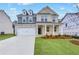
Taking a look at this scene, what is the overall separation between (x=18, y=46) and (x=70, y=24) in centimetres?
163

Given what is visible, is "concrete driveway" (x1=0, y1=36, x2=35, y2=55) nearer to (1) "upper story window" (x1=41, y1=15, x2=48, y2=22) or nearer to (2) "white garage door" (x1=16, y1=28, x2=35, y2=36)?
(2) "white garage door" (x1=16, y1=28, x2=35, y2=36)

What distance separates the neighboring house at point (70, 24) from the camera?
6680mm

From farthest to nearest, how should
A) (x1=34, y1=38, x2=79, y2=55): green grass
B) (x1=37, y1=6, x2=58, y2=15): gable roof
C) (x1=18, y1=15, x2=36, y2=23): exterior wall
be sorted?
(x1=18, y1=15, x2=36, y2=23): exterior wall, (x1=37, y1=6, x2=58, y2=15): gable roof, (x1=34, y1=38, x2=79, y2=55): green grass

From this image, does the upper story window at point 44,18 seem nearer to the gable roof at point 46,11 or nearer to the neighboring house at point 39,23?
the neighboring house at point 39,23

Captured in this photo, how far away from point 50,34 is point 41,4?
90 centimetres

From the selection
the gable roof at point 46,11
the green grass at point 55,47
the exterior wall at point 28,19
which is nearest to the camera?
the green grass at point 55,47

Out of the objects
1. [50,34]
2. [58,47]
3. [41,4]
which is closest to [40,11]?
[41,4]

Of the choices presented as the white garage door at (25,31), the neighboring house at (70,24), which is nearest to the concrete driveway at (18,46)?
the white garage door at (25,31)

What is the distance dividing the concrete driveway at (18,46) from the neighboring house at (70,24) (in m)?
0.96

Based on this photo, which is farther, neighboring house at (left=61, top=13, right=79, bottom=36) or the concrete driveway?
neighboring house at (left=61, top=13, right=79, bottom=36)

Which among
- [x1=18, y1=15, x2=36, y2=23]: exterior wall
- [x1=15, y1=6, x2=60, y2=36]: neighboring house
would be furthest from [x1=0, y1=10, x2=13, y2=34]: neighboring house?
[x1=18, y1=15, x2=36, y2=23]: exterior wall

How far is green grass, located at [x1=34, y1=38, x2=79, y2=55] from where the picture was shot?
21.0 ft

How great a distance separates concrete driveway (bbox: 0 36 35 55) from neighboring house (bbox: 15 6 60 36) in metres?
0.26

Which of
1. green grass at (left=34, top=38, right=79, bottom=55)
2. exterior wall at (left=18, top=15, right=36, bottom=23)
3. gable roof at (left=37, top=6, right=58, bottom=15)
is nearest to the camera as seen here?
green grass at (left=34, top=38, right=79, bottom=55)
